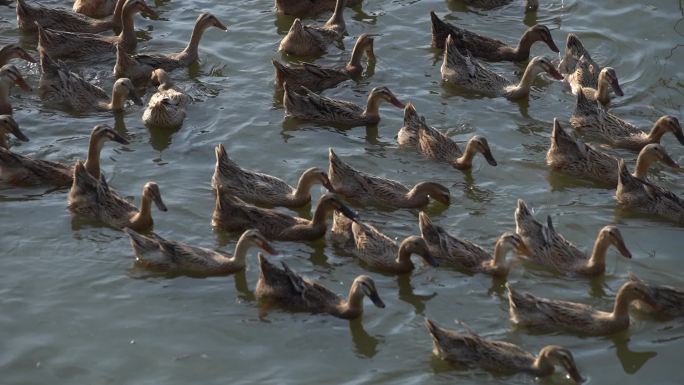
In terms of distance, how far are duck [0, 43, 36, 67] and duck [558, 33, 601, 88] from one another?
7009mm

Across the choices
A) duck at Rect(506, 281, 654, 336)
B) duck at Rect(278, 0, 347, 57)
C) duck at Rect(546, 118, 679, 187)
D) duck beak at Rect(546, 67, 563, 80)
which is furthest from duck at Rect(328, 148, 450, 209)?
duck at Rect(278, 0, 347, 57)

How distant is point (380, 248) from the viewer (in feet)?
43.0

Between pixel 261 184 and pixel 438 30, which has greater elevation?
pixel 438 30

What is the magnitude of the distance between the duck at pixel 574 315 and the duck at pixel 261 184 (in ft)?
9.83

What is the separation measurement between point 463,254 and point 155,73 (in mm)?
5684

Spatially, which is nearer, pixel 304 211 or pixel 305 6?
pixel 304 211

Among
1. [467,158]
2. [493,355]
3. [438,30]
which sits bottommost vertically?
[493,355]

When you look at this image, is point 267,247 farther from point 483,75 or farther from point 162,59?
point 162,59

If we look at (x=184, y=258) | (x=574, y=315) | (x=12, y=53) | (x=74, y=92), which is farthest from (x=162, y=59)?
(x=574, y=315)

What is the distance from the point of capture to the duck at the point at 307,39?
17672 mm

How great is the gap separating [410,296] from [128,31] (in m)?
7.24

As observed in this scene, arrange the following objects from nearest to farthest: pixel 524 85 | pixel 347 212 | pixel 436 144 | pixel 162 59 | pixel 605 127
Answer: pixel 347 212
pixel 436 144
pixel 605 127
pixel 524 85
pixel 162 59

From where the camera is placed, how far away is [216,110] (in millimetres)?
16516

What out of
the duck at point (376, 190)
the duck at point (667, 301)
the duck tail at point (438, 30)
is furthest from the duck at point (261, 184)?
the duck tail at point (438, 30)
